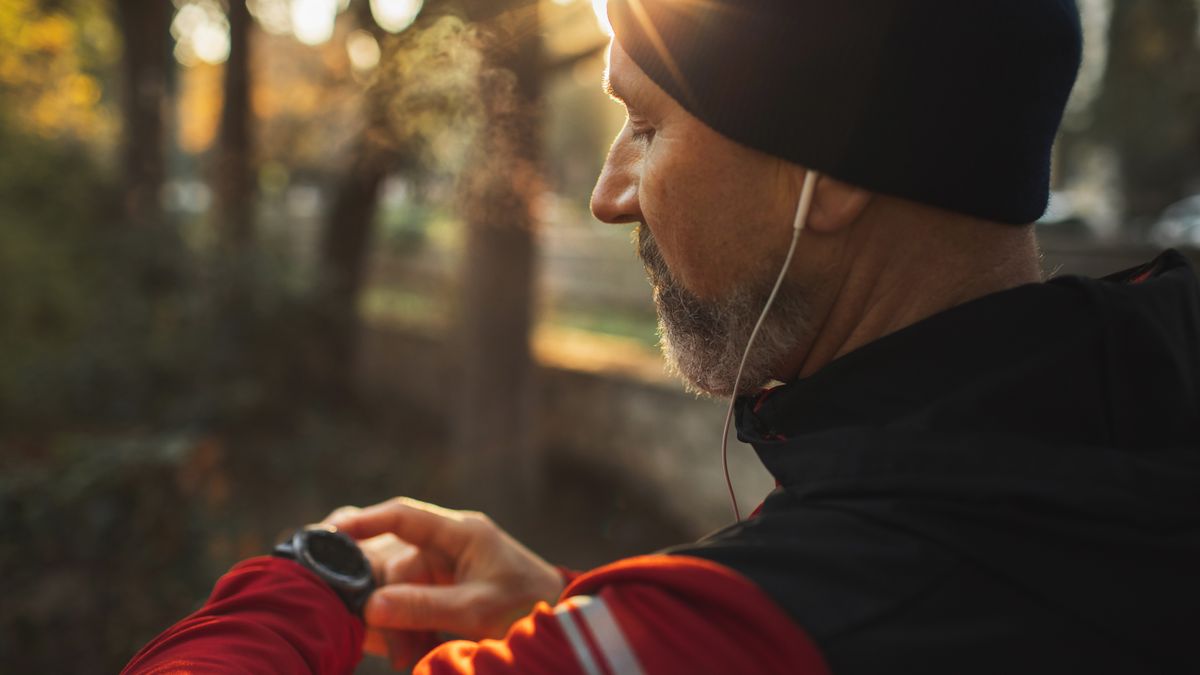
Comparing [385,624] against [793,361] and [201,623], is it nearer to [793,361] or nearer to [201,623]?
[201,623]

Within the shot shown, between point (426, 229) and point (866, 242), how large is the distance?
1545 centimetres

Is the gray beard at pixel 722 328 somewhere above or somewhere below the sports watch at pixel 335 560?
above

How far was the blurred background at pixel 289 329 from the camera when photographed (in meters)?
4.34

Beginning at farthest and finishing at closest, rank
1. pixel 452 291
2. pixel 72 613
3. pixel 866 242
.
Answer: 1. pixel 452 291
2. pixel 72 613
3. pixel 866 242

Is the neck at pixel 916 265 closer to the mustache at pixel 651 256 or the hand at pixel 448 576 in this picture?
the mustache at pixel 651 256

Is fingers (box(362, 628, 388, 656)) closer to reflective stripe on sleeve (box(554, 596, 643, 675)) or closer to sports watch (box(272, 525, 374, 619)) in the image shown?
sports watch (box(272, 525, 374, 619))

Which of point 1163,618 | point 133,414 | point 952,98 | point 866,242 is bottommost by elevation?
point 133,414

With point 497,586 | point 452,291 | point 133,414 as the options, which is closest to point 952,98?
point 497,586

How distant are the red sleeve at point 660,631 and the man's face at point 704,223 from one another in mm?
488

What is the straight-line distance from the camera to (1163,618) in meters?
0.95

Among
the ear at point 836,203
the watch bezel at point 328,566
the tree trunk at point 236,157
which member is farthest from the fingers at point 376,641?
the tree trunk at point 236,157

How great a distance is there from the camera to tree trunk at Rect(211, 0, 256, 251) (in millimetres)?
8570

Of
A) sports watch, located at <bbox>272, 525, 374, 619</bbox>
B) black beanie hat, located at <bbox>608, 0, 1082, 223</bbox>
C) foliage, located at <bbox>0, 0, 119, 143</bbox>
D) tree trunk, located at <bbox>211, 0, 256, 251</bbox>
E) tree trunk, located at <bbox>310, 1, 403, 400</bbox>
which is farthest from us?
foliage, located at <bbox>0, 0, 119, 143</bbox>

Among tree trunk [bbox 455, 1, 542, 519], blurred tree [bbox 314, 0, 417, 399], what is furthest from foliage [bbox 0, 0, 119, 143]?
tree trunk [bbox 455, 1, 542, 519]
